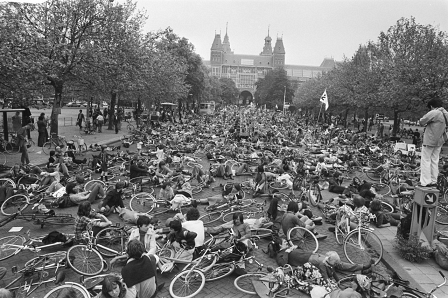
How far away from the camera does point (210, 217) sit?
948 centimetres

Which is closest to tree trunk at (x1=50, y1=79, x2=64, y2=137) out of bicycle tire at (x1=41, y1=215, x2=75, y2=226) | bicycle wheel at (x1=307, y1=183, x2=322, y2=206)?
bicycle tire at (x1=41, y1=215, x2=75, y2=226)

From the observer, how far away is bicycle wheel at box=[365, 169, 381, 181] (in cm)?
1479

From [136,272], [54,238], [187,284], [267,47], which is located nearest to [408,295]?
[187,284]

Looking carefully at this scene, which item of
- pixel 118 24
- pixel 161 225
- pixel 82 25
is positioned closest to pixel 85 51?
pixel 82 25

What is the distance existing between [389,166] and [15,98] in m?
15.9

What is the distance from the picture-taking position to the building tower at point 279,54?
17975 cm

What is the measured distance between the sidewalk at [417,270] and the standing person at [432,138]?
5.06 feet

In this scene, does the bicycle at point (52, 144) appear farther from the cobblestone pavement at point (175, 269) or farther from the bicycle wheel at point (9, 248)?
the bicycle wheel at point (9, 248)

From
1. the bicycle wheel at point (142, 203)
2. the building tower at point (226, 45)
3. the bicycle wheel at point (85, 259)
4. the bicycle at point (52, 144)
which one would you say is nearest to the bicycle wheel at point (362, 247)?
the bicycle wheel at point (85, 259)

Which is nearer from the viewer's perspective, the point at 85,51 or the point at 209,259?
the point at 209,259

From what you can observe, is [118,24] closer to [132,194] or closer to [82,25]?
[82,25]

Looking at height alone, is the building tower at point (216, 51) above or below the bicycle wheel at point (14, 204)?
above

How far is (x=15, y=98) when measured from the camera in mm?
15305

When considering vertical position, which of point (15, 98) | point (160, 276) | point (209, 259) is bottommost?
point (160, 276)
